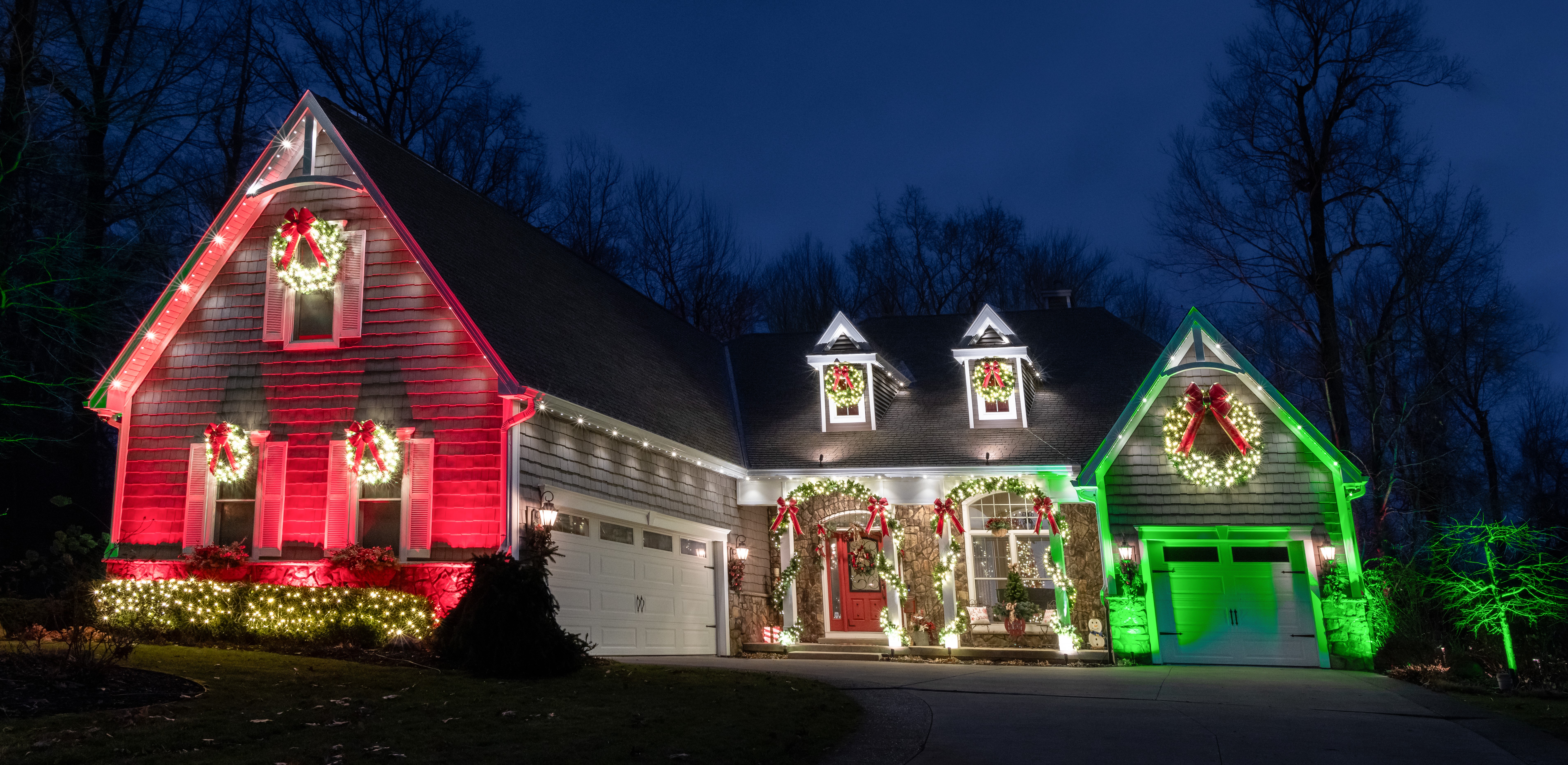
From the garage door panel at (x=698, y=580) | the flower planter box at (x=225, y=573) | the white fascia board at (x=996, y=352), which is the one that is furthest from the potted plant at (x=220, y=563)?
the white fascia board at (x=996, y=352)

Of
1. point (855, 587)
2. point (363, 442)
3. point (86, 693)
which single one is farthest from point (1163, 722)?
point (855, 587)

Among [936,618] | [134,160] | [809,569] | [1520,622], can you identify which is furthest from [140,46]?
[1520,622]

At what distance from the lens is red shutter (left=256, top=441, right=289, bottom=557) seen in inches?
547

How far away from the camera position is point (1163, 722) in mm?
9523

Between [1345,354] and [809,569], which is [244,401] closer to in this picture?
[809,569]

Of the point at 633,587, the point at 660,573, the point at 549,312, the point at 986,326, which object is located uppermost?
the point at 986,326

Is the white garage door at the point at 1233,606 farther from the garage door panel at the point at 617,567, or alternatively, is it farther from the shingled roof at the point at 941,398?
the garage door panel at the point at 617,567

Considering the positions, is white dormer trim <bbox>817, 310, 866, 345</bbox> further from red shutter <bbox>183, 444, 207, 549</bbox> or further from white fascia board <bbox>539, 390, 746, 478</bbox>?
red shutter <bbox>183, 444, 207, 549</bbox>

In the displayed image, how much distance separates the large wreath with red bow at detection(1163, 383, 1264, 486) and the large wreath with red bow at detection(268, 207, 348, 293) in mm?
12728

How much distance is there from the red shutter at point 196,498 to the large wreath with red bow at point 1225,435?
46.2ft

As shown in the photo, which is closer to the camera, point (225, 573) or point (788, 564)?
point (225, 573)

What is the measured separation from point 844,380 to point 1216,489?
21.6ft

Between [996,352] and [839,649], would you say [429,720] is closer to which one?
[839,649]

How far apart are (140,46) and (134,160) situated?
2412mm
